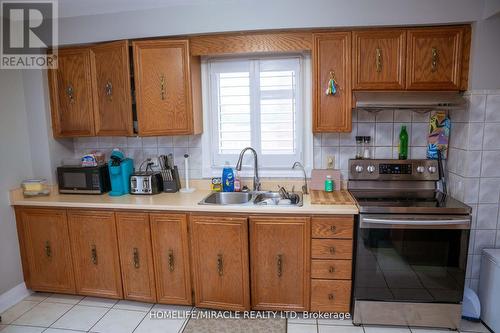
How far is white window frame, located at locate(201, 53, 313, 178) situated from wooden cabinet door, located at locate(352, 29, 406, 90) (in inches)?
17.1

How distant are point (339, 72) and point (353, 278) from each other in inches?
57.5

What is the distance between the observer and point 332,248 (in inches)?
85.6

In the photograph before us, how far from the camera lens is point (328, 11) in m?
2.20

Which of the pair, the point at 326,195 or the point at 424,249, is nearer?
the point at 424,249

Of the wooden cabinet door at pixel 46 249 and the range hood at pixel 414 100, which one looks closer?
the range hood at pixel 414 100

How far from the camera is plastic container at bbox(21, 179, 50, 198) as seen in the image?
2.64m

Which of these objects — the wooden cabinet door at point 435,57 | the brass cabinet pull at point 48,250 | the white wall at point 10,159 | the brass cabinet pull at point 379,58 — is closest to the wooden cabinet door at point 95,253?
the brass cabinet pull at point 48,250

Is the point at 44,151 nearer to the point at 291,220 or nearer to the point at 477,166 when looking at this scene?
the point at 291,220

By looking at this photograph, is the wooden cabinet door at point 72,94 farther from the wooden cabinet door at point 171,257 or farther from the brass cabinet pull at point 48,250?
the wooden cabinet door at point 171,257

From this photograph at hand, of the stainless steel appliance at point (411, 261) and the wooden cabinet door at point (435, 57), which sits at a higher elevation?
the wooden cabinet door at point (435, 57)

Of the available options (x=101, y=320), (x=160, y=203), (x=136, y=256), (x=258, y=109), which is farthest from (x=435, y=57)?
(x=101, y=320)

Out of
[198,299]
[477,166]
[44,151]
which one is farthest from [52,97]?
[477,166]

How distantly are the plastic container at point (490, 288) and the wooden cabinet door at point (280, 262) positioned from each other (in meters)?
1.21

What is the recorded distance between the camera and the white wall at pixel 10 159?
8.23 feet
